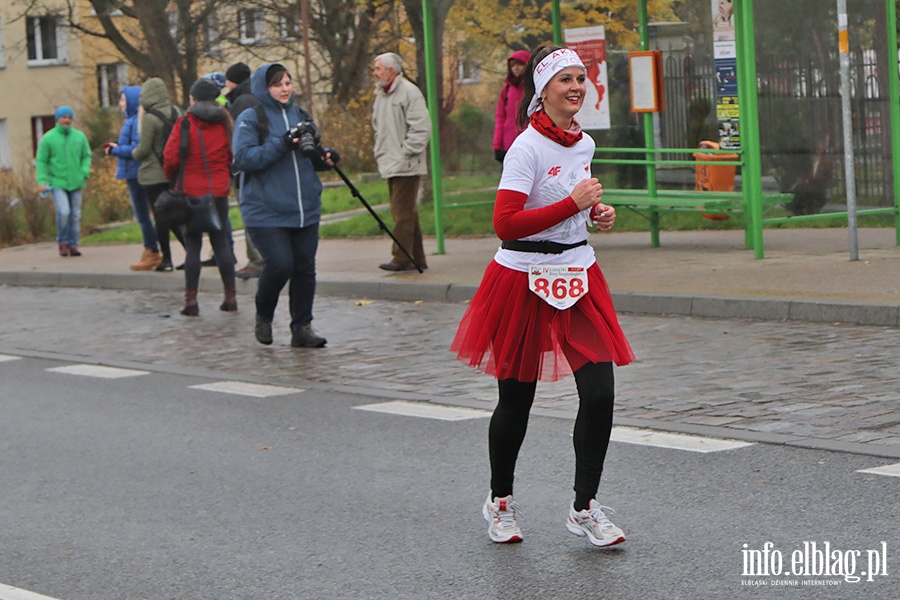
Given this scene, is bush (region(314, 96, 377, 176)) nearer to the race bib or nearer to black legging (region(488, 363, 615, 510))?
black legging (region(488, 363, 615, 510))

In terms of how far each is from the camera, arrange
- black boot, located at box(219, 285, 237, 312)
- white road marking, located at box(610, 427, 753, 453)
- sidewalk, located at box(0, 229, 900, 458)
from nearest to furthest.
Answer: white road marking, located at box(610, 427, 753, 453), sidewalk, located at box(0, 229, 900, 458), black boot, located at box(219, 285, 237, 312)

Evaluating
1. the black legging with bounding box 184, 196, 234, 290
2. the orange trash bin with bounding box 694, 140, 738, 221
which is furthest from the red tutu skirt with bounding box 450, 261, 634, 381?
the orange trash bin with bounding box 694, 140, 738, 221

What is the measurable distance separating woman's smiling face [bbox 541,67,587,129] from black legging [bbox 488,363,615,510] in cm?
83

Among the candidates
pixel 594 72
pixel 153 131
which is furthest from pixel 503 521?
pixel 594 72

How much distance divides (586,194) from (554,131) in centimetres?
27

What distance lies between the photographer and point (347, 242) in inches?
729

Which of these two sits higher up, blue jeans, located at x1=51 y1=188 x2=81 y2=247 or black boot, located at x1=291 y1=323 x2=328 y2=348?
blue jeans, located at x1=51 y1=188 x2=81 y2=247

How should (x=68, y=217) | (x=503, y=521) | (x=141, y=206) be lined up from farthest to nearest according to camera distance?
(x=68, y=217) → (x=141, y=206) → (x=503, y=521)

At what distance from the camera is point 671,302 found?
36.8 feet

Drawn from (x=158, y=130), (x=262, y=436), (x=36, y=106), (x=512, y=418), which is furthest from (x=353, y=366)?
(x=36, y=106)

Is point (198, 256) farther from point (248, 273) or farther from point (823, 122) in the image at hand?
point (823, 122)

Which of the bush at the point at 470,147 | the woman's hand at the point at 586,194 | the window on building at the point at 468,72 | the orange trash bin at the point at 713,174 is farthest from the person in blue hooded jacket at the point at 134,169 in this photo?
the woman's hand at the point at 586,194

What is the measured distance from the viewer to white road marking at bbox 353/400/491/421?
790 centimetres

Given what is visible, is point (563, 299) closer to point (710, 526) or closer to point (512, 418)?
point (512, 418)
